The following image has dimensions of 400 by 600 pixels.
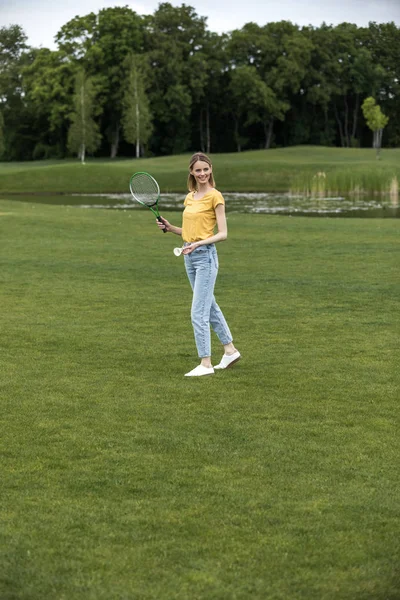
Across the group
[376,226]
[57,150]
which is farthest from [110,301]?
[57,150]

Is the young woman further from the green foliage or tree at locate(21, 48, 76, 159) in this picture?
tree at locate(21, 48, 76, 159)

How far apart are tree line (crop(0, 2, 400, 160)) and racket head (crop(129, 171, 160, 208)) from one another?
87.5 meters

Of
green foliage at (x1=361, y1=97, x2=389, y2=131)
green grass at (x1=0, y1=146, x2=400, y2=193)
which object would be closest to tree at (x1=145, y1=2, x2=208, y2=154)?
green foliage at (x1=361, y1=97, x2=389, y2=131)

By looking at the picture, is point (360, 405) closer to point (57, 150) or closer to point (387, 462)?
point (387, 462)

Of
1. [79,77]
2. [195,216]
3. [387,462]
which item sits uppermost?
[79,77]

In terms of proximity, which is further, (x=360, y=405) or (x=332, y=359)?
(x=332, y=359)

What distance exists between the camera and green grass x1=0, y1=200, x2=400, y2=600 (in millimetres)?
5098

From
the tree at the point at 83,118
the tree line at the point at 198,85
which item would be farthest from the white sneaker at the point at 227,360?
the tree line at the point at 198,85

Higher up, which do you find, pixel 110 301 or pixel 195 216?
pixel 195 216

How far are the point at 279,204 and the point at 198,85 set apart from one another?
63632 millimetres

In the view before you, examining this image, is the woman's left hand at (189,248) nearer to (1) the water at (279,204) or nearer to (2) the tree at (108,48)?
(1) the water at (279,204)

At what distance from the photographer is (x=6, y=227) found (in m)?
27.2

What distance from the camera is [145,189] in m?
11.0

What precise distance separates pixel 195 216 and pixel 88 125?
8627 centimetres
